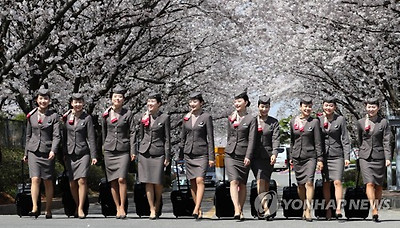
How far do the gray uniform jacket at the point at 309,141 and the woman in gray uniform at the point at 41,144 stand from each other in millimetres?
3469

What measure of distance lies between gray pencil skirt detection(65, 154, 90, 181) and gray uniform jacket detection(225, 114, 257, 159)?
2.09 metres

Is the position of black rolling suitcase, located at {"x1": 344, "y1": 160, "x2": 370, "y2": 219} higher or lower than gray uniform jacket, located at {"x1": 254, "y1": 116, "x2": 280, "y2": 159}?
lower

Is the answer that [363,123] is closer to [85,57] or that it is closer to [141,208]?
[141,208]

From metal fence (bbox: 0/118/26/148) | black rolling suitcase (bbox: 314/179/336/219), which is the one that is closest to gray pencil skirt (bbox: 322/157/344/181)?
black rolling suitcase (bbox: 314/179/336/219)

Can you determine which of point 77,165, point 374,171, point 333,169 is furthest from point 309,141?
point 77,165

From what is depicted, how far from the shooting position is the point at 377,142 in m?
13.0

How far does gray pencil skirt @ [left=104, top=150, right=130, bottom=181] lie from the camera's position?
514 inches

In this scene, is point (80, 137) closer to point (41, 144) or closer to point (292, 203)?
point (41, 144)

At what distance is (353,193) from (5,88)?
10.4 m

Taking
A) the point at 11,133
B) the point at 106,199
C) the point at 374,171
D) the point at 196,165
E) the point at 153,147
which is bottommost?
the point at 106,199

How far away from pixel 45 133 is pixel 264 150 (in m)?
3.20

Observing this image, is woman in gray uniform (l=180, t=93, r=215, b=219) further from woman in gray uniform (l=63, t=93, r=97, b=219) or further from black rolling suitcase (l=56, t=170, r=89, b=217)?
black rolling suitcase (l=56, t=170, r=89, b=217)

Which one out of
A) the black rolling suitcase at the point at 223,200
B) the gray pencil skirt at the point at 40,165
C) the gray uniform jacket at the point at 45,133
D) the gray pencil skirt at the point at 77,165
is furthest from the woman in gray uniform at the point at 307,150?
the gray pencil skirt at the point at 40,165

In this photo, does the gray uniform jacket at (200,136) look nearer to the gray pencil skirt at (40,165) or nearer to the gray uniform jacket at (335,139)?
the gray uniform jacket at (335,139)
